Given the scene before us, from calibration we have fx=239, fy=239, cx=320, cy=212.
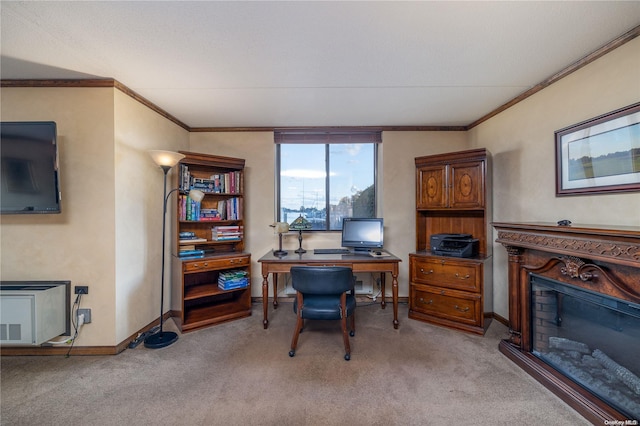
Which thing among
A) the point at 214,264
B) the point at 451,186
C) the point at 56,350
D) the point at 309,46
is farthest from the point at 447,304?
the point at 56,350

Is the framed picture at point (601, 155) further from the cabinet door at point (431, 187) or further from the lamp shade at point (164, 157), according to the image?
the lamp shade at point (164, 157)

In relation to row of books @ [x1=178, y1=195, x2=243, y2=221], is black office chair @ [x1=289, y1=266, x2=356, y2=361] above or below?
below

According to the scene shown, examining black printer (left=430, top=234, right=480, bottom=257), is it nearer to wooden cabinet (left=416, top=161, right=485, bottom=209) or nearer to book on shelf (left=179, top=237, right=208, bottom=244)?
wooden cabinet (left=416, top=161, right=485, bottom=209)

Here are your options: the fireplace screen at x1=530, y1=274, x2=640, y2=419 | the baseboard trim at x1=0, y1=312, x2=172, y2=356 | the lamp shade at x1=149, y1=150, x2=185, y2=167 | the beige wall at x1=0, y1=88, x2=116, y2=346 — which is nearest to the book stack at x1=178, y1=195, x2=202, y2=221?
the lamp shade at x1=149, y1=150, x2=185, y2=167

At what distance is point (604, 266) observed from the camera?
4.93ft

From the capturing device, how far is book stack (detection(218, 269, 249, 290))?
2.93 m

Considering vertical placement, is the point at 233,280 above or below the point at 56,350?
above

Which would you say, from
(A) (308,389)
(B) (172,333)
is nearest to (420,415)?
(A) (308,389)

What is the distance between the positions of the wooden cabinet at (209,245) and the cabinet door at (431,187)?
2.38 m

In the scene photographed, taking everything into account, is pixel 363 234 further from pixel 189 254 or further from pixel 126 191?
pixel 126 191

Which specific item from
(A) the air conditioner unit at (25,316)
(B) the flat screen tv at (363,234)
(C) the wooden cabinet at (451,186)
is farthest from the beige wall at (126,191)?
(B) the flat screen tv at (363,234)

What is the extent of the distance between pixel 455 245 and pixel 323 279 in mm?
1742

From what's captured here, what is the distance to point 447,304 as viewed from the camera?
2.72 metres

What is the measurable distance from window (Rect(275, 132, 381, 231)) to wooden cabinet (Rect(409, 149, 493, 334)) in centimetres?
80
